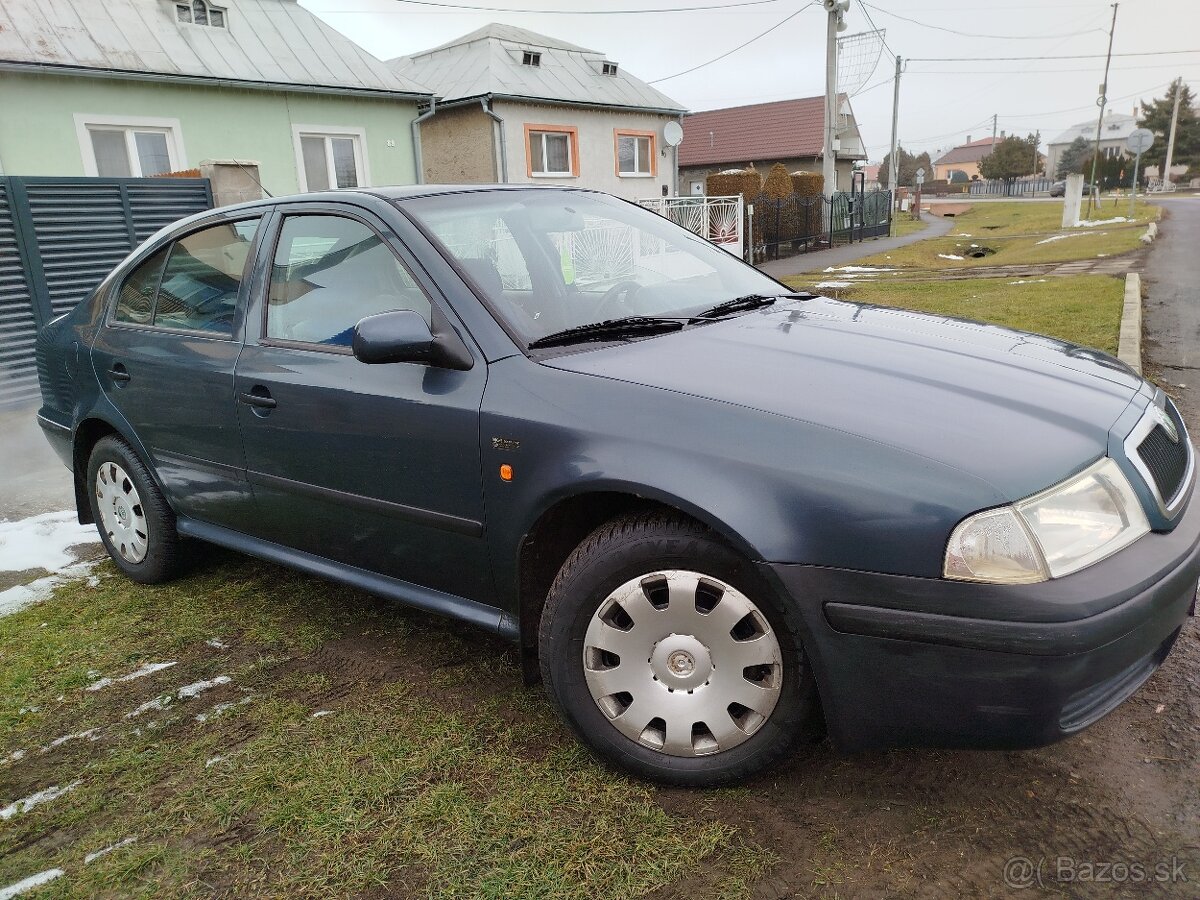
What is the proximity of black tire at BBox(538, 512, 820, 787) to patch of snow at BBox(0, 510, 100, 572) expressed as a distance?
3.14m

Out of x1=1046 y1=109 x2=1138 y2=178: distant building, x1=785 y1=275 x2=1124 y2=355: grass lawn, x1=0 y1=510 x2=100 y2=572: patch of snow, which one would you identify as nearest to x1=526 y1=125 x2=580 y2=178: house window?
x1=785 y1=275 x2=1124 y2=355: grass lawn

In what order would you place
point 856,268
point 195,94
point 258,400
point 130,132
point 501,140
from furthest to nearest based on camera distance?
point 501,140
point 856,268
point 195,94
point 130,132
point 258,400

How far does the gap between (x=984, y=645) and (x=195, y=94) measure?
1597 centimetres

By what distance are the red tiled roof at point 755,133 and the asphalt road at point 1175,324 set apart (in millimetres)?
24719

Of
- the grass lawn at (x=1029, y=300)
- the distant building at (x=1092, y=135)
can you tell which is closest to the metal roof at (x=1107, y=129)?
the distant building at (x=1092, y=135)

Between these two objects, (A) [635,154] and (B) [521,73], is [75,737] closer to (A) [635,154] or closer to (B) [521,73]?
(B) [521,73]

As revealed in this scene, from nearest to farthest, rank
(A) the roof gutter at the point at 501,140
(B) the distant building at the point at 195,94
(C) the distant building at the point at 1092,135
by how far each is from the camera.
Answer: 1. (B) the distant building at the point at 195,94
2. (A) the roof gutter at the point at 501,140
3. (C) the distant building at the point at 1092,135

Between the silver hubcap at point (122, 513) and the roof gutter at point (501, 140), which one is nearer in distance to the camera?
the silver hubcap at point (122, 513)

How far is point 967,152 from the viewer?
438 feet

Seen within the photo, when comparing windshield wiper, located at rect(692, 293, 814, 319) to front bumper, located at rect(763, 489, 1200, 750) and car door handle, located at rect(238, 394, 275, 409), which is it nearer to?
front bumper, located at rect(763, 489, 1200, 750)

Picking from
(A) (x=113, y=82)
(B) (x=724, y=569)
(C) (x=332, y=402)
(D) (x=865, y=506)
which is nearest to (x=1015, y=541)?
(D) (x=865, y=506)

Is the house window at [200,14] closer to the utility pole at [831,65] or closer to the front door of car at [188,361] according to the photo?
the front door of car at [188,361]

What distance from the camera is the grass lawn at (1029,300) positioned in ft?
25.8

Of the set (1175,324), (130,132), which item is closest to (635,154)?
(130,132)
